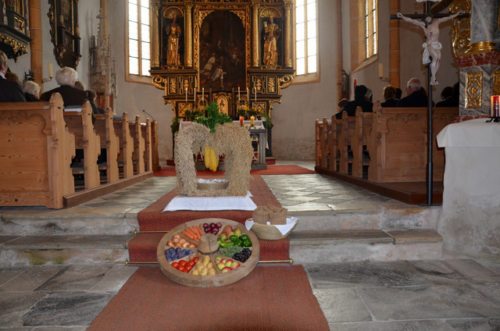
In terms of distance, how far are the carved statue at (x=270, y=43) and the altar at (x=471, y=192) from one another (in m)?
10.4

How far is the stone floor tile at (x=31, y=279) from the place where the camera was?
318 cm

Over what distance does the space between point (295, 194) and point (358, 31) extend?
1023 cm

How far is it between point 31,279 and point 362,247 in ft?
8.96

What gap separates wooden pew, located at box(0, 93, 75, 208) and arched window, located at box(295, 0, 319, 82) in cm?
1241

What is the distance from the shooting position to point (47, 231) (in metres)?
4.13

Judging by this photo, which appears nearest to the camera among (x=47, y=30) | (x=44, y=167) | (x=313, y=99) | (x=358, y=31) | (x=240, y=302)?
(x=240, y=302)

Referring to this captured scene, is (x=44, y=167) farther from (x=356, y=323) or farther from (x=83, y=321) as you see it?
(x=356, y=323)

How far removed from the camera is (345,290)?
10.0ft

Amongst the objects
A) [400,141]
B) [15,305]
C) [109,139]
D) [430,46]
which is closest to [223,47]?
[109,139]

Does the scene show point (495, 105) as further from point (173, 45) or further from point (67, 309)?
point (173, 45)

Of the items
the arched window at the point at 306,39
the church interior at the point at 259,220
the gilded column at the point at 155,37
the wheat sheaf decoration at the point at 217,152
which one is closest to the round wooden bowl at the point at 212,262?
the church interior at the point at 259,220

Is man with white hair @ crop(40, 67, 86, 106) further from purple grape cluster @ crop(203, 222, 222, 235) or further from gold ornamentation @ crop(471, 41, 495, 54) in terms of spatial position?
gold ornamentation @ crop(471, 41, 495, 54)

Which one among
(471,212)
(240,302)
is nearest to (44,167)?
(240,302)

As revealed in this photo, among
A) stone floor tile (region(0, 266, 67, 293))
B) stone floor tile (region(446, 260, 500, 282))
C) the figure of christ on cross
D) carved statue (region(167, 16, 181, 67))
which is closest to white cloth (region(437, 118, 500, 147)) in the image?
the figure of christ on cross
